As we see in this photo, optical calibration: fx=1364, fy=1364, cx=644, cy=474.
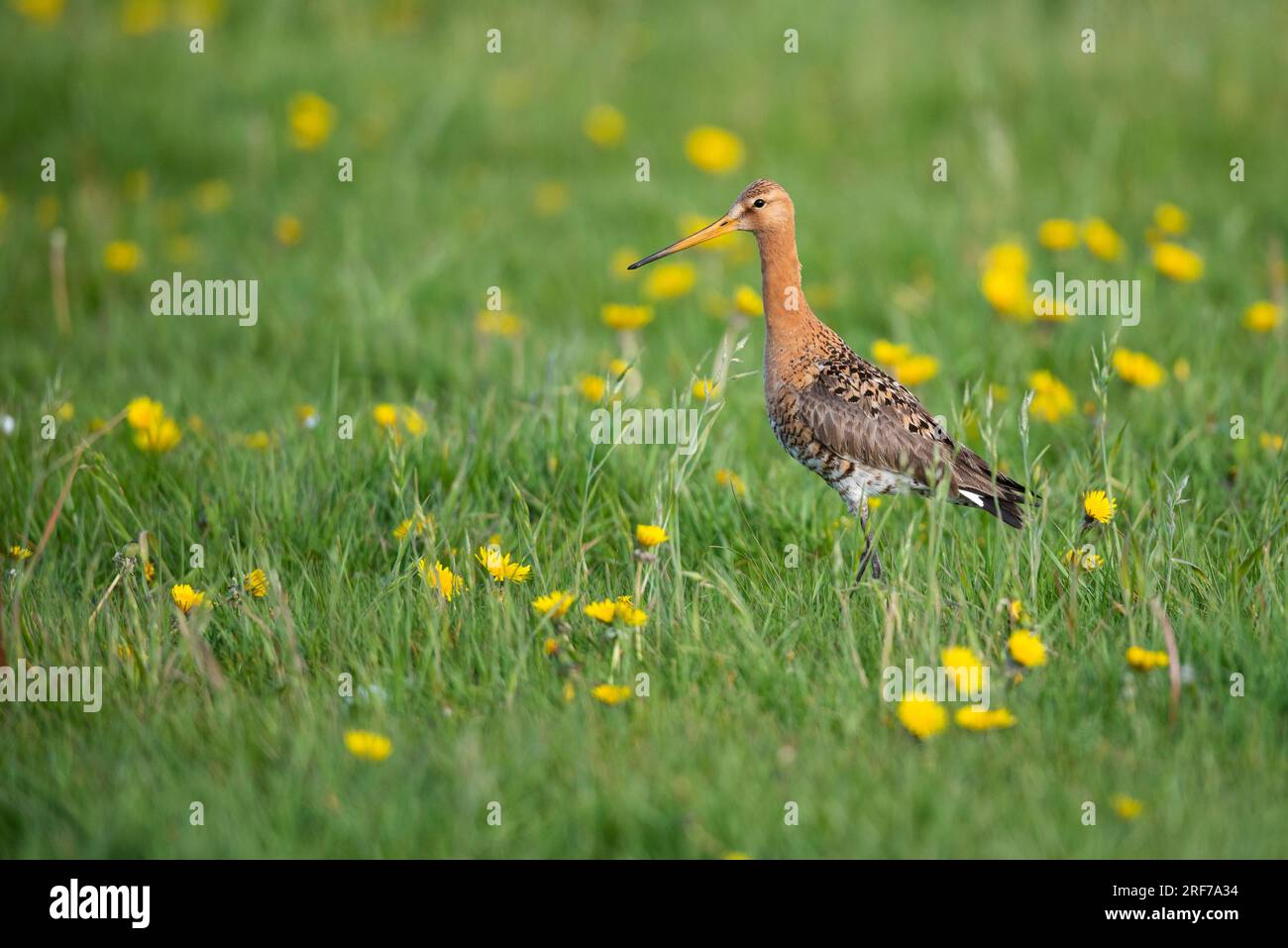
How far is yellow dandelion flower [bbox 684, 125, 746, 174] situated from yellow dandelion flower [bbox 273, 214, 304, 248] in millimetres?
2627

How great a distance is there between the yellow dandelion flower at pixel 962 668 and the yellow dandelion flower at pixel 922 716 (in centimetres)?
18

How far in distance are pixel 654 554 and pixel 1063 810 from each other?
149 centimetres

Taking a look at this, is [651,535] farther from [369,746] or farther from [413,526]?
[369,746]

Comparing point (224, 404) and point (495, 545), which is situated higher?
point (224, 404)

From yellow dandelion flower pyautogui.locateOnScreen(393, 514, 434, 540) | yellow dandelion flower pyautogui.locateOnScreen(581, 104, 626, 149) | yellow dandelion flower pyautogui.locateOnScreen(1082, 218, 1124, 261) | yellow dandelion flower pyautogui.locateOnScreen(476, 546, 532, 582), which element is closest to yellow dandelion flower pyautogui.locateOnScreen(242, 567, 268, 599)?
yellow dandelion flower pyautogui.locateOnScreen(393, 514, 434, 540)

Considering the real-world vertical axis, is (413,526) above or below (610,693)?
above

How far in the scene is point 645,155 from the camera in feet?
32.5

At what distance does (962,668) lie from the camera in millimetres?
3666

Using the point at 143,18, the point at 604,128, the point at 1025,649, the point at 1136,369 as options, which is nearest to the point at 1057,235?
the point at 1136,369

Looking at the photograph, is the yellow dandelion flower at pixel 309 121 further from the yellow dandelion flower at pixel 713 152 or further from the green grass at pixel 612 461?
the yellow dandelion flower at pixel 713 152

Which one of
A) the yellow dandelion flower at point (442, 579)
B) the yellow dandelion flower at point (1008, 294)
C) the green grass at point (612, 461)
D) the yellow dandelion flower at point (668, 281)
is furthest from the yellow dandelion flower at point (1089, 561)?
Answer: the yellow dandelion flower at point (668, 281)

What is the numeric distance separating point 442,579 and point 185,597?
782 mm

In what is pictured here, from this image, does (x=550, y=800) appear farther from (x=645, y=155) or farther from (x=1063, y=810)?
(x=645, y=155)
